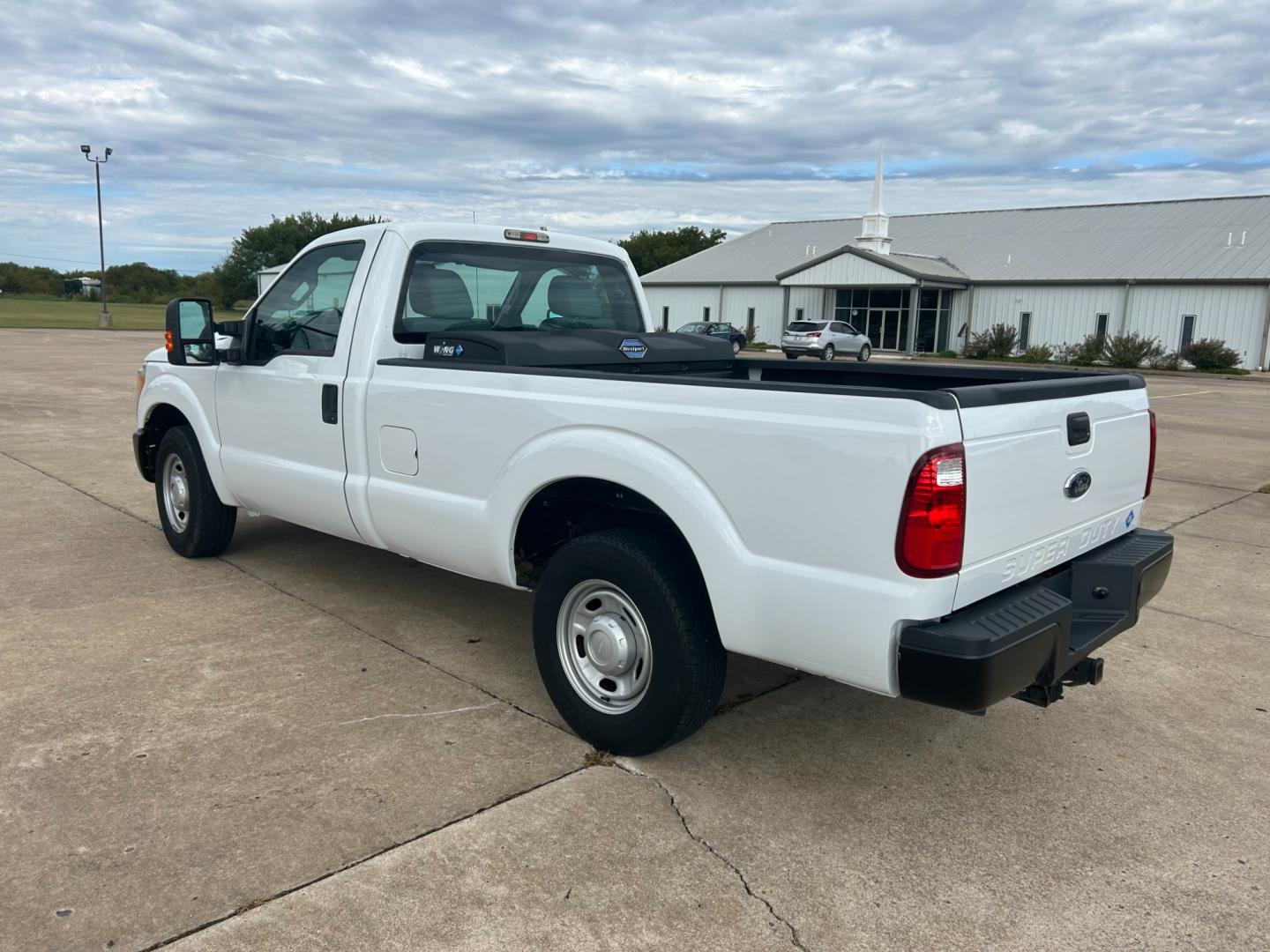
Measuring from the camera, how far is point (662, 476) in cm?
328

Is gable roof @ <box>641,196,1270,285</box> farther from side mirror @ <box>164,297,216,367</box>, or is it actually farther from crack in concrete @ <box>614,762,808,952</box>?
crack in concrete @ <box>614,762,808,952</box>

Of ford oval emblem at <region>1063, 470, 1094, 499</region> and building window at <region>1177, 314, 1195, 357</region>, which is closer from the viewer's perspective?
ford oval emblem at <region>1063, 470, 1094, 499</region>

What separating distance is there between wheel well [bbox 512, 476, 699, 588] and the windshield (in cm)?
116

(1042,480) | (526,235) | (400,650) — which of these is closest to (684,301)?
(526,235)

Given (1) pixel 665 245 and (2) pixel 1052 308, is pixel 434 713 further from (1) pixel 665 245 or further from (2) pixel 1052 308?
(1) pixel 665 245

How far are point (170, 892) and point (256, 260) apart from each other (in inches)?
3878

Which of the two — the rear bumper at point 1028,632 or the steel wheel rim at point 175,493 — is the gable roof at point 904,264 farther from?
the rear bumper at point 1028,632

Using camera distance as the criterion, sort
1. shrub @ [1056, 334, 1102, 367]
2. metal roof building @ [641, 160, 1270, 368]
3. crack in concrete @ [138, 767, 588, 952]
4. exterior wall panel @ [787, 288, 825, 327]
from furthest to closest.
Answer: exterior wall panel @ [787, 288, 825, 327]
shrub @ [1056, 334, 1102, 367]
metal roof building @ [641, 160, 1270, 368]
crack in concrete @ [138, 767, 588, 952]

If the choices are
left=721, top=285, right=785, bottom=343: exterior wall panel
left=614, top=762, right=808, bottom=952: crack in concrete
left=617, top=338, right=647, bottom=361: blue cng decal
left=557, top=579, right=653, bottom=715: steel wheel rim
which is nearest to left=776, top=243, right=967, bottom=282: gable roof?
left=721, top=285, right=785, bottom=343: exterior wall panel

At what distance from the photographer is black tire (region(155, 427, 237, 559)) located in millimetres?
5863

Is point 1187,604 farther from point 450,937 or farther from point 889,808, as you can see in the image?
point 450,937

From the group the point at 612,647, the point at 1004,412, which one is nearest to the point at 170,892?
the point at 612,647

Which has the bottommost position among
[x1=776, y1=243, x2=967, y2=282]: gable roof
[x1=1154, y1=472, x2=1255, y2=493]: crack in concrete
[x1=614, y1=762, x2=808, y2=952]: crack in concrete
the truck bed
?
[x1=614, y1=762, x2=808, y2=952]: crack in concrete

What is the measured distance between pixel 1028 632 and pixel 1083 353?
40.2m
